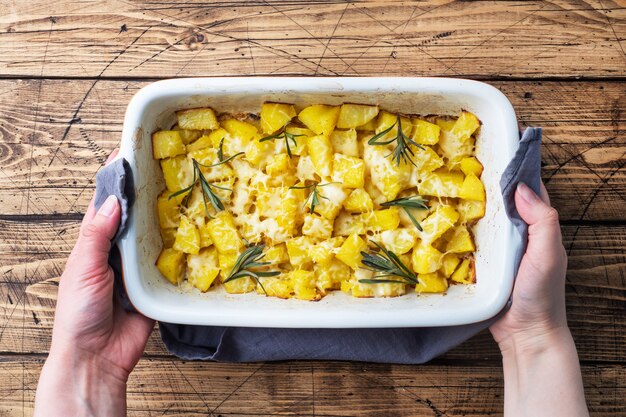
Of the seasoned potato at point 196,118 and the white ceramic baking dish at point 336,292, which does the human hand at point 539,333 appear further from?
the seasoned potato at point 196,118

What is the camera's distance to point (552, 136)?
1.62m

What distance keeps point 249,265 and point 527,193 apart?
2.26 ft

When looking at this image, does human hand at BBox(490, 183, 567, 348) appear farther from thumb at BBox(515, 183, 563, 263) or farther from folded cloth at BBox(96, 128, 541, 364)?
folded cloth at BBox(96, 128, 541, 364)

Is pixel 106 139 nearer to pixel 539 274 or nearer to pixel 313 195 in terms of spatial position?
pixel 313 195

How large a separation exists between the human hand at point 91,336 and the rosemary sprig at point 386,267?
0.59 metres

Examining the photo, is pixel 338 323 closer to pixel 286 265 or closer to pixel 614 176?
pixel 286 265

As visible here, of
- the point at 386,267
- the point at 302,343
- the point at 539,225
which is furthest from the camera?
the point at 302,343

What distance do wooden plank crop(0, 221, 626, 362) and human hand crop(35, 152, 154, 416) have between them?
163 millimetres

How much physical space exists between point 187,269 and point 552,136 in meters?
1.07

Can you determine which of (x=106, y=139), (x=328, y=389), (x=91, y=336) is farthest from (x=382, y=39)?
(x=91, y=336)

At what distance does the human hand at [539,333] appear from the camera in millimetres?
1302

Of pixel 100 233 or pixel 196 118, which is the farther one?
pixel 196 118

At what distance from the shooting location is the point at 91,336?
1.43 m

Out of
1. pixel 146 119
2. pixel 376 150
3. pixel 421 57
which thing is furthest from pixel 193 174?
pixel 421 57
